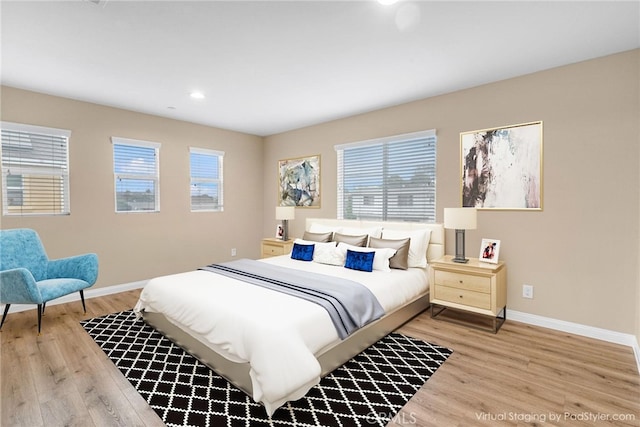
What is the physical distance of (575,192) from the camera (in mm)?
2992

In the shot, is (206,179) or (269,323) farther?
(206,179)

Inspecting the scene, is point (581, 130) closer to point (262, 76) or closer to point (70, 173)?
point (262, 76)

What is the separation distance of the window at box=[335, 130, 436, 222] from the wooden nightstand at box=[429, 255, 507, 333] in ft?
2.91

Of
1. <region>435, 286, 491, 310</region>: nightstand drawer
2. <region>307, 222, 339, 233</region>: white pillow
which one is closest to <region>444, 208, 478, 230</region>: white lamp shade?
<region>435, 286, 491, 310</region>: nightstand drawer

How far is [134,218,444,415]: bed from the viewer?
1874 mm

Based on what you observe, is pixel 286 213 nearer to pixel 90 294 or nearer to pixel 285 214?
pixel 285 214

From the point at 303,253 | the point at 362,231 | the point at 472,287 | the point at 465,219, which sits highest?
the point at 465,219

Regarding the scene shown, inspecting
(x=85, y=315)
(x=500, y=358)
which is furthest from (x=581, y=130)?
(x=85, y=315)

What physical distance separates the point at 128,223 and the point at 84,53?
8.10ft

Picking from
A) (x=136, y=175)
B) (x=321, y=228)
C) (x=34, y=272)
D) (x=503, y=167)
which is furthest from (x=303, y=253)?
(x=34, y=272)

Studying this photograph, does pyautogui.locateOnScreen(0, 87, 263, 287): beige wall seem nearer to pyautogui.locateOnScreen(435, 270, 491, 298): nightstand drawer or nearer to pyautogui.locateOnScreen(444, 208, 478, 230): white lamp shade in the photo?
pyautogui.locateOnScreen(435, 270, 491, 298): nightstand drawer

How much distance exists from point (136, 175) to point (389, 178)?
3.76 metres

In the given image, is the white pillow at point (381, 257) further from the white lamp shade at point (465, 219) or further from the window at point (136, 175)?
the window at point (136, 175)

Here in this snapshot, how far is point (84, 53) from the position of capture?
2.79m
